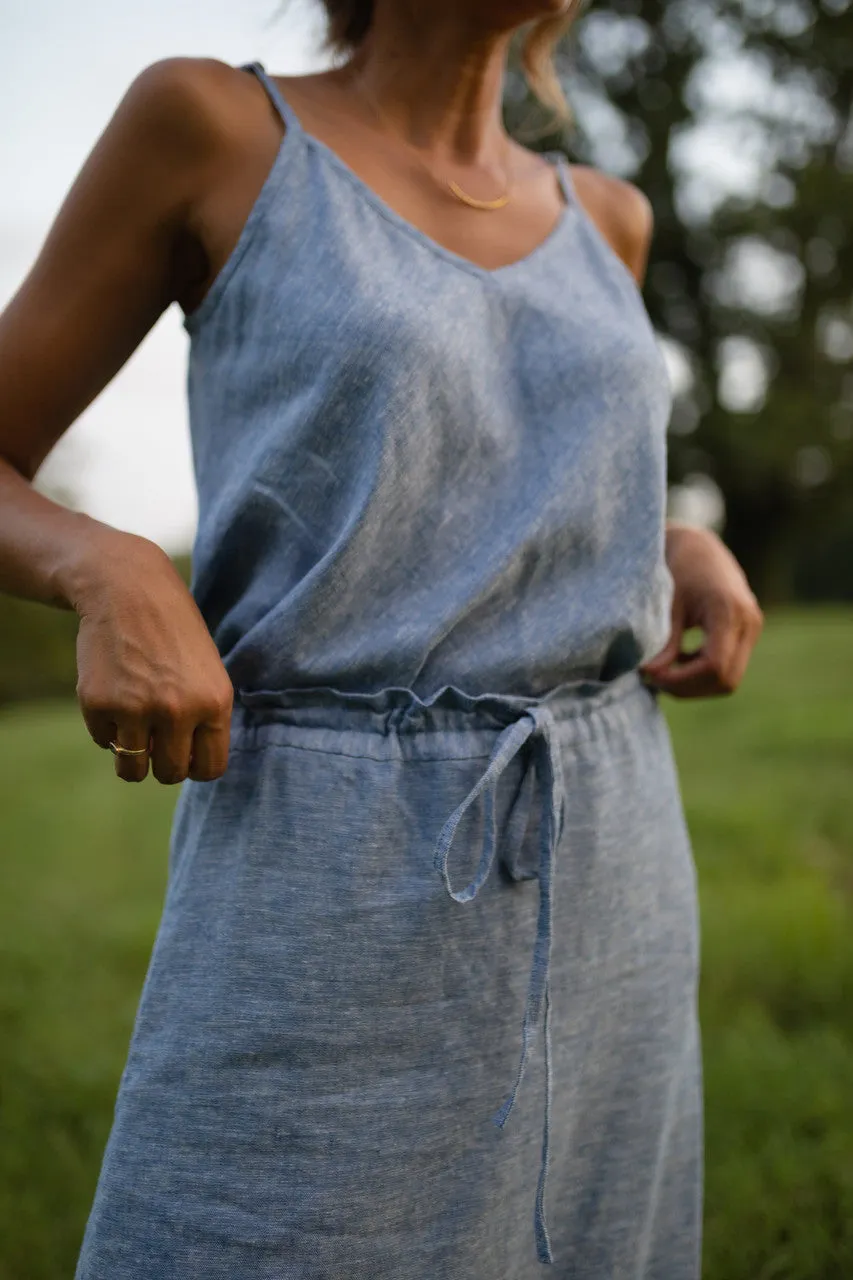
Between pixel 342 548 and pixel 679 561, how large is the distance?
1.88ft

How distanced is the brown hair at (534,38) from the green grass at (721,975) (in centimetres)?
203

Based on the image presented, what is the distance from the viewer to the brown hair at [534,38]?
138 centimetres

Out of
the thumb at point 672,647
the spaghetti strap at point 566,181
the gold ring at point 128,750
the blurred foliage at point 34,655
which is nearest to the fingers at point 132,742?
the gold ring at point 128,750

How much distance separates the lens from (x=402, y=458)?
107cm

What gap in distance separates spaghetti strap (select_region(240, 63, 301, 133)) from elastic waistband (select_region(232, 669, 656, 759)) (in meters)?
0.55

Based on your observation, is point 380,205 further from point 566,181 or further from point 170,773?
point 170,773

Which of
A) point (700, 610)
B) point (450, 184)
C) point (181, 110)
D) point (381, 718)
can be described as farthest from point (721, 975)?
point (181, 110)

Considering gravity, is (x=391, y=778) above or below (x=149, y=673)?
below

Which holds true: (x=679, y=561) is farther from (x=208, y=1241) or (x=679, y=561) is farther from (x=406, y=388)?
(x=208, y=1241)

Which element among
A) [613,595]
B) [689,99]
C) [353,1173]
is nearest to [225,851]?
[353,1173]

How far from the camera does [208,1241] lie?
1.00 meters

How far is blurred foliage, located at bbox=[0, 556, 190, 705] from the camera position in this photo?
518 inches

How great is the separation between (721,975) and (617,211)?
7.90ft

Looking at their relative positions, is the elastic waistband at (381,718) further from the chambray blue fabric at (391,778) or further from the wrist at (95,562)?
the wrist at (95,562)
